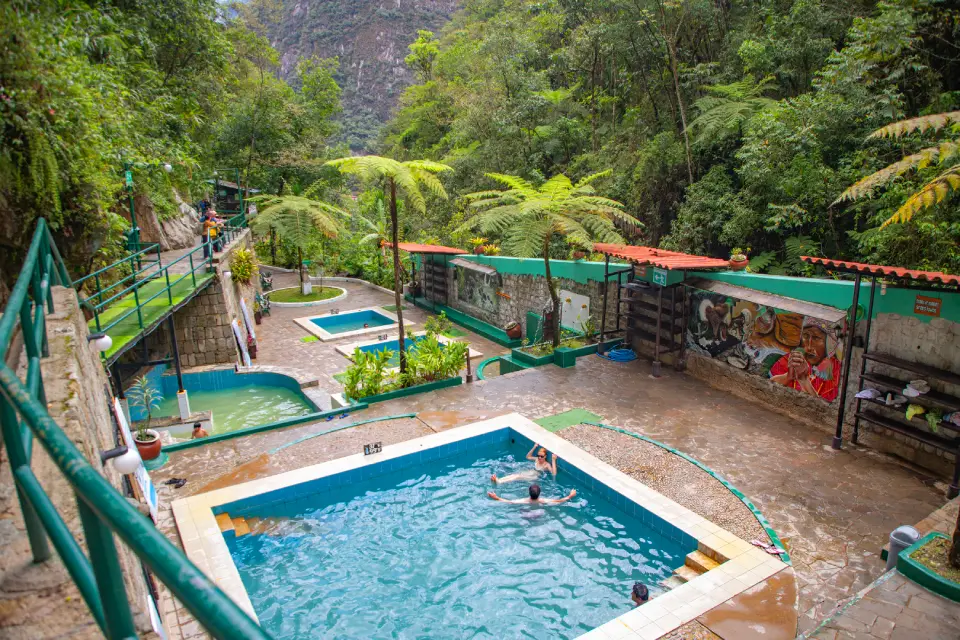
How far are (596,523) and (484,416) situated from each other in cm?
358

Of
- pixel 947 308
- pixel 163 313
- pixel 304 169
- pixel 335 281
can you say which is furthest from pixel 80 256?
pixel 304 169

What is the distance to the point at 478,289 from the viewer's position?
20891mm

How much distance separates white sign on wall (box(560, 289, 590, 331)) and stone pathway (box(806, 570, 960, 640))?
10.4m

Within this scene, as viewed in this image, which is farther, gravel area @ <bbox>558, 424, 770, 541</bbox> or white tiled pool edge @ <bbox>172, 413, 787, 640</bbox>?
gravel area @ <bbox>558, 424, 770, 541</bbox>

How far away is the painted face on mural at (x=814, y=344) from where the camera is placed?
1082 cm

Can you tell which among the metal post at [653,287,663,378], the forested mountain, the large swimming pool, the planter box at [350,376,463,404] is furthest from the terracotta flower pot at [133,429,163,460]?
the forested mountain

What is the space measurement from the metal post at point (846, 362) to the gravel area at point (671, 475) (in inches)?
105

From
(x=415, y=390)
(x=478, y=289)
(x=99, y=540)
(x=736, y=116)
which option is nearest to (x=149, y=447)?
→ (x=415, y=390)

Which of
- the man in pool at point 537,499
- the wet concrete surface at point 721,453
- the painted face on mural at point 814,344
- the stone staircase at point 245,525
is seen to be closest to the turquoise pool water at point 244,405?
the wet concrete surface at point 721,453

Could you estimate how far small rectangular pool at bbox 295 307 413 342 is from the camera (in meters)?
21.5

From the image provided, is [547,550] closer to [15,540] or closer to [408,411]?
[408,411]

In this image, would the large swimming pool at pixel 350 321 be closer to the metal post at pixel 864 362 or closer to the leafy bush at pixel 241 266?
the leafy bush at pixel 241 266

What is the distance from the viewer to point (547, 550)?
8.40 metres

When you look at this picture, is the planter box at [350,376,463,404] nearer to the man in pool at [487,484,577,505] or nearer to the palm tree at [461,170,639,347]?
the palm tree at [461,170,639,347]
